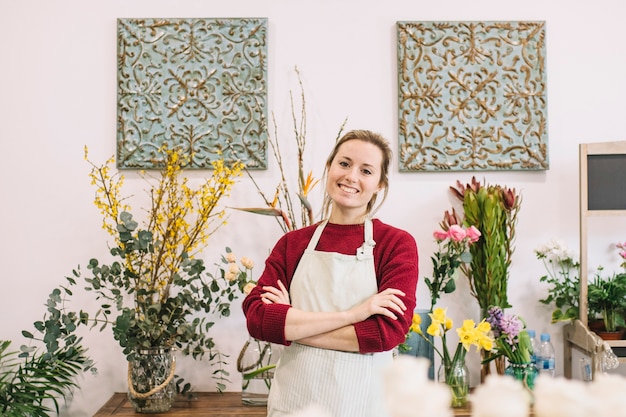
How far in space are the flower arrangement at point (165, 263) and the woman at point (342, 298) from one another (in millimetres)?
552

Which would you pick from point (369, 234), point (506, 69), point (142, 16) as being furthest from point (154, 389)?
point (506, 69)

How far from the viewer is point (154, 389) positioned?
89.4 inches

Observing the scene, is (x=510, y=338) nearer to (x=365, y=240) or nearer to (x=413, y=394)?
(x=365, y=240)

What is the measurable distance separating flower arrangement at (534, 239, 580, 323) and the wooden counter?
2.10 ft

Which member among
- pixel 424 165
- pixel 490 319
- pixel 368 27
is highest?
pixel 368 27

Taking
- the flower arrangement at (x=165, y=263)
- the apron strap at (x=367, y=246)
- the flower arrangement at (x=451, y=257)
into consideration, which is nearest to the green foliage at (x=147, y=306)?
the flower arrangement at (x=165, y=263)

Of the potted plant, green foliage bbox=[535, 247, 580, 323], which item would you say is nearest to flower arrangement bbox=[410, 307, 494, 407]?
green foliage bbox=[535, 247, 580, 323]

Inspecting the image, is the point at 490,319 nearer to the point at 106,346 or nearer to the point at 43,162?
the point at 106,346

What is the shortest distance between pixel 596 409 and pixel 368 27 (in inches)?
93.8

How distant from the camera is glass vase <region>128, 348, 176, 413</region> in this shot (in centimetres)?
229

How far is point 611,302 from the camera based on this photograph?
8.05 ft

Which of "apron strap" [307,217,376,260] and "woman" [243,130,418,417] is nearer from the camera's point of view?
"woman" [243,130,418,417]

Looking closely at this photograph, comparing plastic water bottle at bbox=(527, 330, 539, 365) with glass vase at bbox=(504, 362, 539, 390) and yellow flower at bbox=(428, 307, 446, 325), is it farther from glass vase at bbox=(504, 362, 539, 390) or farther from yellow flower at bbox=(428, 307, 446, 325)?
yellow flower at bbox=(428, 307, 446, 325)

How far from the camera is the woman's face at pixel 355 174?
1878 mm
